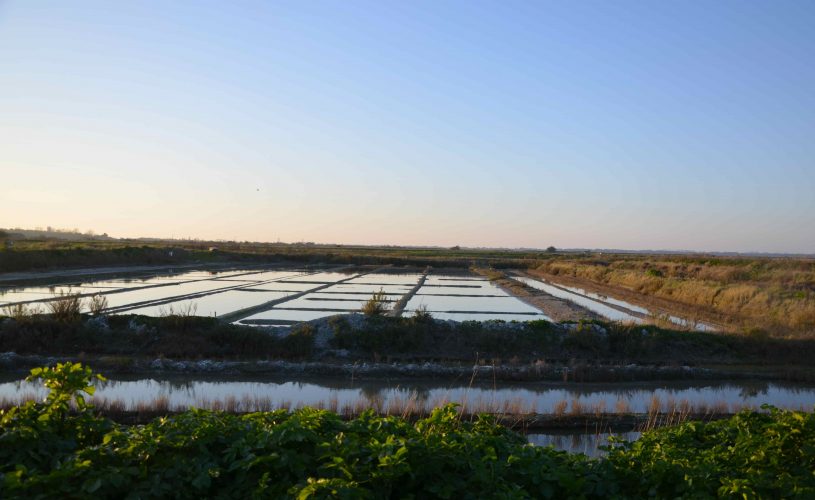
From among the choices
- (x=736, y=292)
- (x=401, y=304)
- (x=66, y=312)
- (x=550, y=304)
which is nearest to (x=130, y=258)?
(x=401, y=304)

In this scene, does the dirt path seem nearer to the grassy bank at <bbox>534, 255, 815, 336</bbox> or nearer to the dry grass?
the grassy bank at <bbox>534, 255, 815, 336</bbox>

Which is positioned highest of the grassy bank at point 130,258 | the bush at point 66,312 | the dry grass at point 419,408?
the grassy bank at point 130,258

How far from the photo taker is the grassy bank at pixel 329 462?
301 centimetres

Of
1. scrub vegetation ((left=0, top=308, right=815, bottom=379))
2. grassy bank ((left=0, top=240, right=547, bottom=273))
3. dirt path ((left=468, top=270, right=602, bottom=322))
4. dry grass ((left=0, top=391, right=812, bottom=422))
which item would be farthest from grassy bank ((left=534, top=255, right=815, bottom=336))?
grassy bank ((left=0, top=240, right=547, bottom=273))

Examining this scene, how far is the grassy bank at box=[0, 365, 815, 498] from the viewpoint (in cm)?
301

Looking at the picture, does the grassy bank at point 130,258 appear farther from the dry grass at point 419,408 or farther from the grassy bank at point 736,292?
the dry grass at point 419,408

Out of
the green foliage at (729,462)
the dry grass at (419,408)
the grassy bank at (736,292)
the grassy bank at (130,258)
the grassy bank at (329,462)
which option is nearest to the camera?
the grassy bank at (329,462)

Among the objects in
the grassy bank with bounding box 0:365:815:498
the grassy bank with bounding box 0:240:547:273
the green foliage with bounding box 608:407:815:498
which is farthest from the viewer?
the grassy bank with bounding box 0:240:547:273

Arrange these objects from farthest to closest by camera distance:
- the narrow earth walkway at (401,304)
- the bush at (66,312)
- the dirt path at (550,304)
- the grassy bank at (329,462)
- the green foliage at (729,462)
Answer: the dirt path at (550,304) → the narrow earth walkway at (401,304) → the bush at (66,312) → the green foliage at (729,462) → the grassy bank at (329,462)

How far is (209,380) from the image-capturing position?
391 inches

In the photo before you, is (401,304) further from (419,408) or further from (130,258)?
(130,258)

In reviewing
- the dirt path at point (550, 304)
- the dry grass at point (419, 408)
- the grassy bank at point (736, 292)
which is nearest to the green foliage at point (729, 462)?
the dry grass at point (419, 408)

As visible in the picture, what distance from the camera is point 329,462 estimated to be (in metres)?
3.29

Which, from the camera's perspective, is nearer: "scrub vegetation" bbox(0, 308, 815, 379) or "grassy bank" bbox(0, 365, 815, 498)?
"grassy bank" bbox(0, 365, 815, 498)
